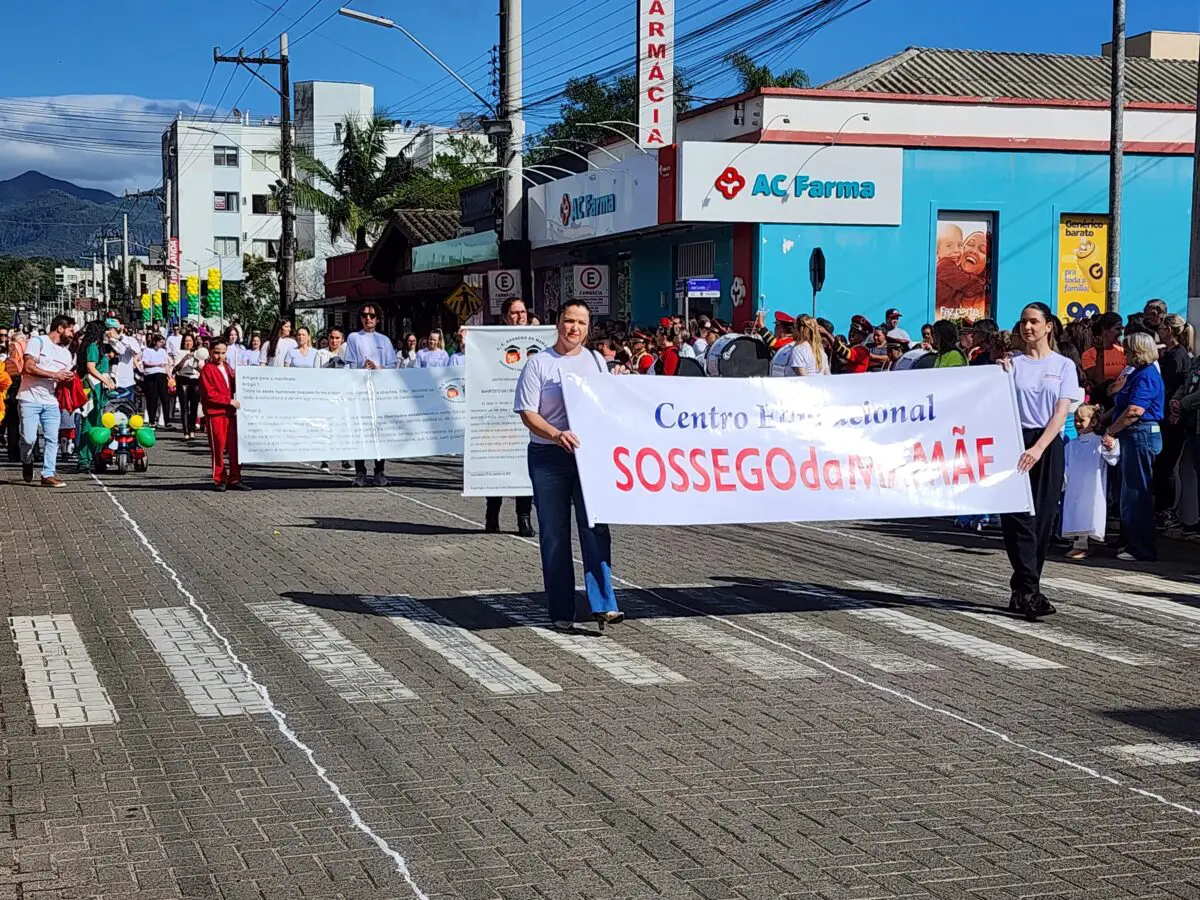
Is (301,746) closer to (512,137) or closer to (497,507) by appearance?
(497,507)

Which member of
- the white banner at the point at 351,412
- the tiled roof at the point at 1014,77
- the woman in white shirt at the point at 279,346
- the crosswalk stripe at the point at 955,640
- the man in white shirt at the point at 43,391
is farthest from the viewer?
the tiled roof at the point at 1014,77

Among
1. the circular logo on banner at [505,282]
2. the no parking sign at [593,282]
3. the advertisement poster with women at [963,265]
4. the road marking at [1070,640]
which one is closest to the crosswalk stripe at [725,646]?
the road marking at [1070,640]

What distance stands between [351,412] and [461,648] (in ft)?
30.6

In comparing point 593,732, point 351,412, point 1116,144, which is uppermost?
point 1116,144

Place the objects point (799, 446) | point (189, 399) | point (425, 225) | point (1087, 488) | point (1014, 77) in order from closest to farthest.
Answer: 1. point (799, 446)
2. point (1087, 488)
3. point (189, 399)
4. point (1014, 77)
5. point (425, 225)

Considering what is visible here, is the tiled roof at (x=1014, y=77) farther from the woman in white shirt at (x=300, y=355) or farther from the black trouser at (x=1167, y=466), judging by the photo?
the black trouser at (x=1167, y=466)

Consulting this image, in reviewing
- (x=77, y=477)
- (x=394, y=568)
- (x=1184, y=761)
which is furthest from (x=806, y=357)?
(x=77, y=477)

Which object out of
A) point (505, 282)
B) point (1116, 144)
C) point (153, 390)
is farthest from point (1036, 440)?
point (153, 390)

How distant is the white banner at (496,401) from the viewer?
1421 cm

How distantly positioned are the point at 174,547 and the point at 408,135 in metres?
112

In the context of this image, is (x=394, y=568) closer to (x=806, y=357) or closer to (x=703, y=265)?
(x=806, y=357)

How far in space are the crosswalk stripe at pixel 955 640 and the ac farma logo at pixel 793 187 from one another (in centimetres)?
2009

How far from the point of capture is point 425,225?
50.7 meters

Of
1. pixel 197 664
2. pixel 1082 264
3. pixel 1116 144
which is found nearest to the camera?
pixel 197 664
